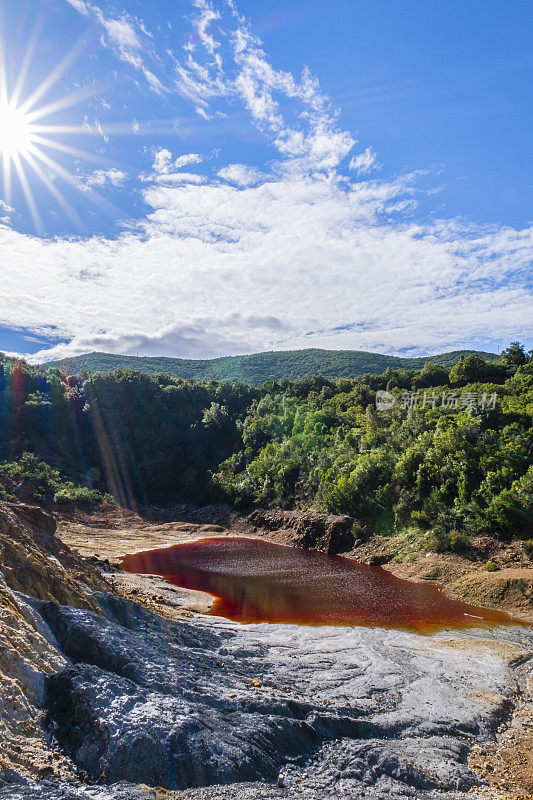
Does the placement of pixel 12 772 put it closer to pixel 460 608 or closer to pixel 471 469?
pixel 460 608

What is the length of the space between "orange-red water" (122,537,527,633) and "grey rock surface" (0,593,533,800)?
4.16 m

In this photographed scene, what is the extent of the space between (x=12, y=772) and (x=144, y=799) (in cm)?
132

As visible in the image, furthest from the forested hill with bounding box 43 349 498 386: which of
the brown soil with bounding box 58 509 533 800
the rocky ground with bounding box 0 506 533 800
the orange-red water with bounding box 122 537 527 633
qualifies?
the rocky ground with bounding box 0 506 533 800

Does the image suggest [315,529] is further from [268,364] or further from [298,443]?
[268,364]

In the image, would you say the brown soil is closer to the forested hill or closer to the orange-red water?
the orange-red water

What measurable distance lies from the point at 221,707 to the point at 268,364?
108546 millimetres

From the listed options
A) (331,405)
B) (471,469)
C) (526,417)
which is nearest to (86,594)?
(471,469)

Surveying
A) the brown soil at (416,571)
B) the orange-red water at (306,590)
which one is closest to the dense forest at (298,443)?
the brown soil at (416,571)

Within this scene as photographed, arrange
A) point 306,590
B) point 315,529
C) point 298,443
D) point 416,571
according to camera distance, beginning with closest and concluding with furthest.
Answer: point 306,590 < point 416,571 < point 315,529 < point 298,443

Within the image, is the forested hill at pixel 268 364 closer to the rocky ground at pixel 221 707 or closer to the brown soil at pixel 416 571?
the brown soil at pixel 416 571

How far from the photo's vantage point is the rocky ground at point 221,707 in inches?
199

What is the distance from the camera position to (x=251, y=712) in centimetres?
707

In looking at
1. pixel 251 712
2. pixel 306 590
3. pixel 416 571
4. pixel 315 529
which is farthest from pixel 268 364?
pixel 251 712

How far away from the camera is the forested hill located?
100m
